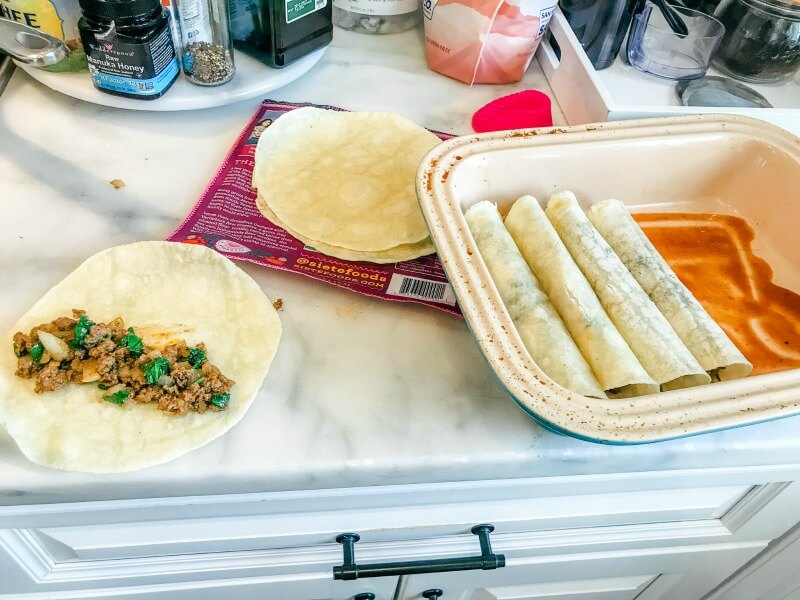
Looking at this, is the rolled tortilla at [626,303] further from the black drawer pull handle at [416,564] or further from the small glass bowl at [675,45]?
the small glass bowl at [675,45]

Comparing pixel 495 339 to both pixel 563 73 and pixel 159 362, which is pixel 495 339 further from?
pixel 563 73

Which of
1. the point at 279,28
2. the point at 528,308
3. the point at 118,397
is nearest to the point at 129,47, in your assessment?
the point at 279,28

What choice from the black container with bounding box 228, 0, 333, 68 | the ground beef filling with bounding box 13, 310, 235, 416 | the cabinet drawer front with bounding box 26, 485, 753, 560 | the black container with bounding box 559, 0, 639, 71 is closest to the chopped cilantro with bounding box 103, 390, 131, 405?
the ground beef filling with bounding box 13, 310, 235, 416

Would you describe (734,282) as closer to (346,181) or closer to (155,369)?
(346,181)

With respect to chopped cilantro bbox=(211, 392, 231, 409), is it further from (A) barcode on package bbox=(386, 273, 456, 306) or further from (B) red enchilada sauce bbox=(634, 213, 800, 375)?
(B) red enchilada sauce bbox=(634, 213, 800, 375)

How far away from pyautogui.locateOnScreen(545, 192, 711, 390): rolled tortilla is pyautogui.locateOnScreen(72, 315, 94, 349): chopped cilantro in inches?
16.7

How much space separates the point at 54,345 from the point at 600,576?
25.4 inches

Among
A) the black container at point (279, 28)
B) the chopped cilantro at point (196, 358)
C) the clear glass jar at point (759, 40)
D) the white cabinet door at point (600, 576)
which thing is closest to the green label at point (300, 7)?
the black container at point (279, 28)

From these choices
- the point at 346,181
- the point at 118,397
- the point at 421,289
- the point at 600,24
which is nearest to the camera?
the point at 118,397

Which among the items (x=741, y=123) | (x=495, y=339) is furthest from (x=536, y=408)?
(x=741, y=123)

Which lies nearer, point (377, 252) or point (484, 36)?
point (377, 252)

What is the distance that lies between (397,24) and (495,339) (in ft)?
2.08

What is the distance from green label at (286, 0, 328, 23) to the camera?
730mm

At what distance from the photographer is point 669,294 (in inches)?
22.0
